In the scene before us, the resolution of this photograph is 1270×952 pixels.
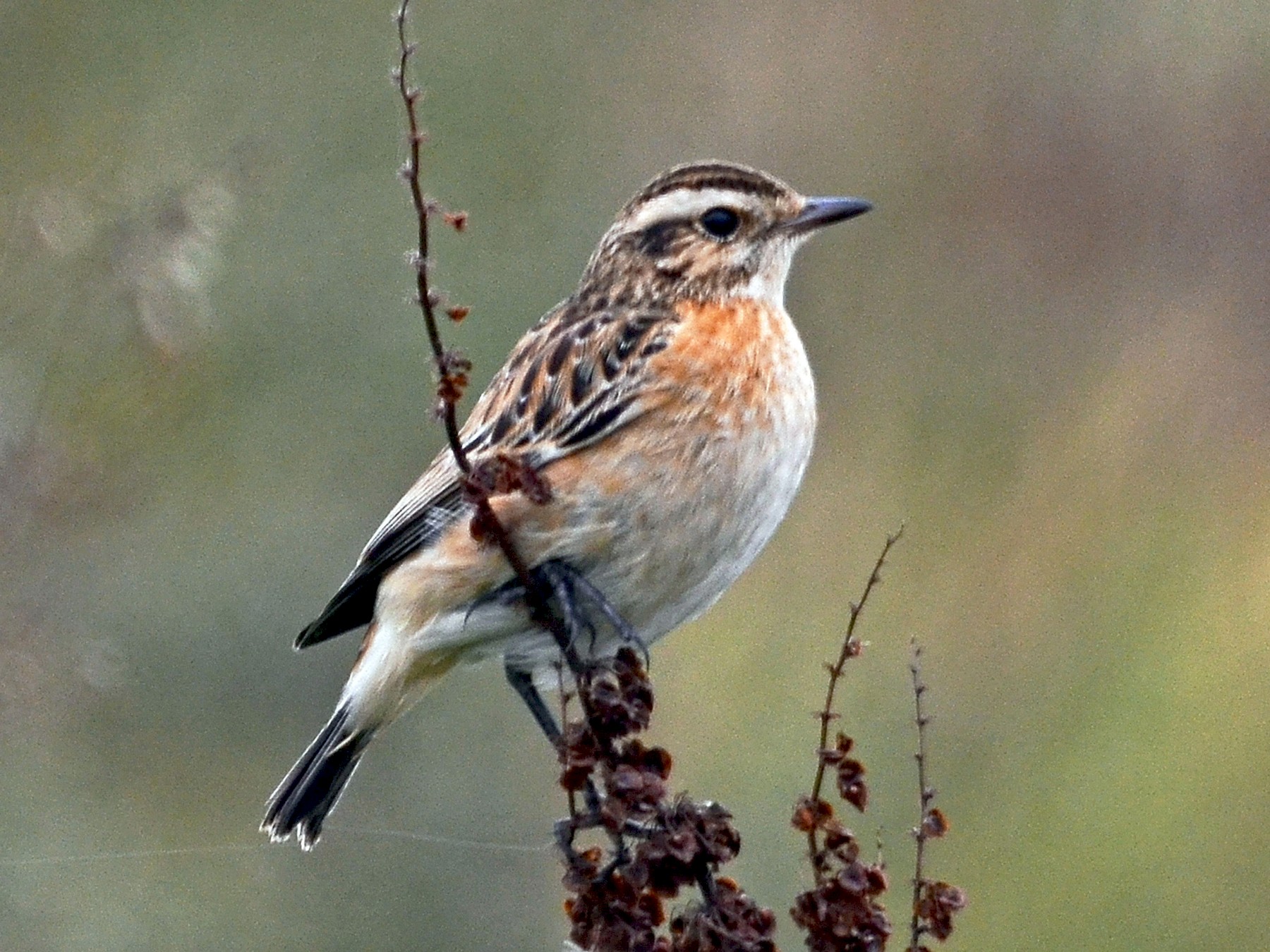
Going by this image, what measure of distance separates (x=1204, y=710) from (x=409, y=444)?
3496 millimetres

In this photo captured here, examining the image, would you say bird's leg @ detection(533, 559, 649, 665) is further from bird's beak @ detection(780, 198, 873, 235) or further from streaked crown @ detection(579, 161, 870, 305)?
bird's beak @ detection(780, 198, 873, 235)

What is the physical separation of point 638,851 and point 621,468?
1215mm

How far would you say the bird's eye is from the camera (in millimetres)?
5777

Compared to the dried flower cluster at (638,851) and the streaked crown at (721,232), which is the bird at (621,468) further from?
the dried flower cluster at (638,851)

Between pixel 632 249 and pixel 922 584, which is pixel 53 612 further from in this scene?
pixel 922 584

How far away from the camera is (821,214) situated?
5.75 metres

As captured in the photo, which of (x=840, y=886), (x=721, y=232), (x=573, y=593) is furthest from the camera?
(x=721, y=232)

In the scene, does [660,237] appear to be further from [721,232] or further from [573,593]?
[573,593]

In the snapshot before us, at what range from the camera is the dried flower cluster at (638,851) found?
414 cm

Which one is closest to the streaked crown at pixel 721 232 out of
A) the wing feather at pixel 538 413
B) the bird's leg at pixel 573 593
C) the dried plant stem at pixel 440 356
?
the wing feather at pixel 538 413

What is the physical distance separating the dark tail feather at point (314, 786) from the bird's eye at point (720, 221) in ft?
5.45

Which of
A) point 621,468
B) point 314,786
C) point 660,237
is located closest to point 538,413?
point 621,468

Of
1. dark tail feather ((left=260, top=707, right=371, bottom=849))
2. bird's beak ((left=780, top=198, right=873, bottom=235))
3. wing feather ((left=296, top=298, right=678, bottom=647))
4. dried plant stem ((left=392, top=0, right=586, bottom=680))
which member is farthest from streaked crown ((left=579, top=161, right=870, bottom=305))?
dried plant stem ((left=392, top=0, right=586, bottom=680))

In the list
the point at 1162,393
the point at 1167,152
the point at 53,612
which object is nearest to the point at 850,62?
the point at 1167,152
